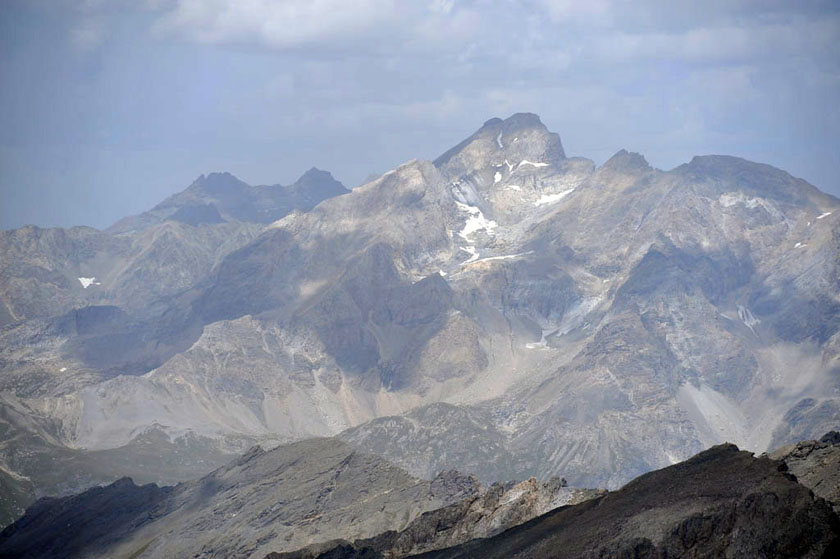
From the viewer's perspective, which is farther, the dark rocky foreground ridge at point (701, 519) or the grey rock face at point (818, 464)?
the grey rock face at point (818, 464)

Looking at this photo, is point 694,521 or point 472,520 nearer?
point 694,521

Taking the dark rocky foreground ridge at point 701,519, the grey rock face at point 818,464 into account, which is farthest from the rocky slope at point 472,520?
the grey rock face at point 818,464

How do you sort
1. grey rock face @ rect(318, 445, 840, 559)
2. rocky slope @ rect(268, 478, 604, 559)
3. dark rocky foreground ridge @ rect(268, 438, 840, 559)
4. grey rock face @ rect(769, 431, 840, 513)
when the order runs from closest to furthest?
1. grey rock face @ rect(318, 445, 840, 559)
2. dark rocky foreground ridge @ rect(268, 438, 840, 559)
3. grey rock face @ rect(769, 431, 840, 513)
4. rocky slope @ rect(268, 478, 604, 559)

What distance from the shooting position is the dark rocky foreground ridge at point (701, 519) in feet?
330

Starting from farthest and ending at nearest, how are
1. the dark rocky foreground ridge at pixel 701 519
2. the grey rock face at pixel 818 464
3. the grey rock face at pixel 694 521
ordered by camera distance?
1. the grey rock face at pixel 818 464
2. the dark rocky foreground ridge at pixel 701 519
3. the grey rock face at pixel 694 521

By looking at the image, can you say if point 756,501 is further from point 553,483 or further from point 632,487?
point 553,483

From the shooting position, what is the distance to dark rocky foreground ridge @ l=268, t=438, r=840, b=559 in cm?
10044

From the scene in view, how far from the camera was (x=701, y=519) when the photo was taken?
4397 inches

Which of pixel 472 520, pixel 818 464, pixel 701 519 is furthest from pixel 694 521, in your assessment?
pixel 472 520

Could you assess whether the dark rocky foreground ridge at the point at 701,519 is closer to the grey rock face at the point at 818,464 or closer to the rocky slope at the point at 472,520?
the grey rock face at the point at 818,464

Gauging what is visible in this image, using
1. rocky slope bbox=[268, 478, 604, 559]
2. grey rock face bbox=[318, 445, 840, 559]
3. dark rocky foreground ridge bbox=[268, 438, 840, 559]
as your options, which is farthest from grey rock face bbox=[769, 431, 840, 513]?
rocky slope bbox=[268, 478, 604, 559]

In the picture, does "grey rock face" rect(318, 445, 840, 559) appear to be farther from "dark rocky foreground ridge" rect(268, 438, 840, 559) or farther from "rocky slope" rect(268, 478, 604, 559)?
"rocky slope" rect(268, 478, 604, 559)

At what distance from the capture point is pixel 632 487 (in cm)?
13688

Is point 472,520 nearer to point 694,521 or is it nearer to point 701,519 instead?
point 694,521
